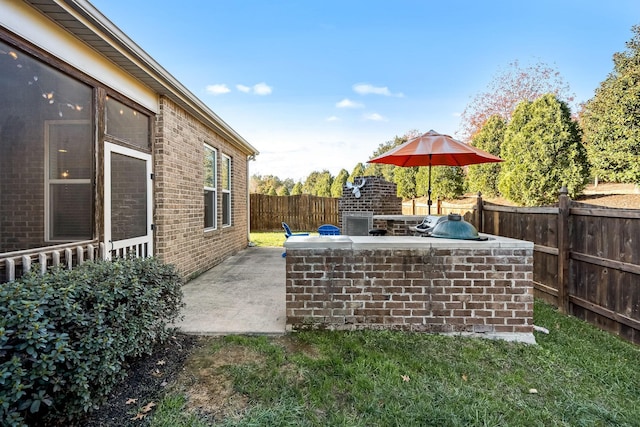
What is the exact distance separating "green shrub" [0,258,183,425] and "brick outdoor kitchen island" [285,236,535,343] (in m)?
1.47

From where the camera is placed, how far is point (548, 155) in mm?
8844

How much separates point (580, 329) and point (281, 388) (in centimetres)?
354

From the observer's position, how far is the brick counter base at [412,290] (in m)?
3.21

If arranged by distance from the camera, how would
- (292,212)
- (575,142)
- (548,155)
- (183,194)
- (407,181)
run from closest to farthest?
1. (183,194)
2. (575,142)
3. (548,155)
4. (292,212)
5. (407,181)

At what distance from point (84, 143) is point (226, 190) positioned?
16.0 feet

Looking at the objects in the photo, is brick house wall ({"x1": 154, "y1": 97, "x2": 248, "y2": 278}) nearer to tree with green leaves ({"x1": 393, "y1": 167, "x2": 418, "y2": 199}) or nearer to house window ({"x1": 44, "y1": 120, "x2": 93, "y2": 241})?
house window ({"x1": 44, "y1": 120, "x2": 93, "y2": 241})

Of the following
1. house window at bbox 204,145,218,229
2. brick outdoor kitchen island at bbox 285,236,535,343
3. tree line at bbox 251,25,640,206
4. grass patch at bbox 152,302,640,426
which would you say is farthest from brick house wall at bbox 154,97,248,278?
tree line at bbox 251,25,640,206

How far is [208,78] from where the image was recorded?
11.6 m

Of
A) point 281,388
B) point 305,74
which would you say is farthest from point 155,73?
point 305,74

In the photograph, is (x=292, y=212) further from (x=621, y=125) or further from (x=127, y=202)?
(x=621, y=125)

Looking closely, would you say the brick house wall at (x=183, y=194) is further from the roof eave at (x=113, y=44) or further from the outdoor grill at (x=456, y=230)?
the outdoor grill at (x=456, y=230)

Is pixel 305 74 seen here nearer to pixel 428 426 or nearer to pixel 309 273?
pixel 309 273

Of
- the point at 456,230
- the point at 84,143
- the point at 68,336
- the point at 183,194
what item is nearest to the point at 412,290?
the point at 456,230

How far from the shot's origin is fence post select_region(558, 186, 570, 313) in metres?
4.19
